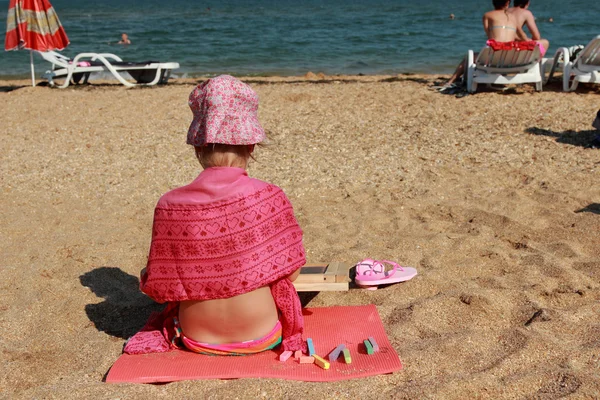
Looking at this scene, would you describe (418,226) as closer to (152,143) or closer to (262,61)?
(152,143)

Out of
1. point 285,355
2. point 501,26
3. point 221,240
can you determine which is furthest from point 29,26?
point 285,355

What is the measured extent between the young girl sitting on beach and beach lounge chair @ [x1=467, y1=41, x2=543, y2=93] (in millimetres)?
6293

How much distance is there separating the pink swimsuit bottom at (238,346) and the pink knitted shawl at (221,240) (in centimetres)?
21

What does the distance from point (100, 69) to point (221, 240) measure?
8.59 metres

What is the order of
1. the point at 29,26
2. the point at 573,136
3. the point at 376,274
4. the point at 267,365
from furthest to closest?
the point at 29,26 < the point at 573,136 < the point at 376,274 < the point at 267,365

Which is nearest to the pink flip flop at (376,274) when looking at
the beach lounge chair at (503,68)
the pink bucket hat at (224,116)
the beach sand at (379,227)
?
the beach sand at (379,227)

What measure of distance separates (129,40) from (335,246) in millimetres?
19866

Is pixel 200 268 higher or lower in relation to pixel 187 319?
higher

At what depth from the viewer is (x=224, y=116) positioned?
268 cm

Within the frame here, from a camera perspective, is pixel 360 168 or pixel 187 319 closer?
pixel 187 319

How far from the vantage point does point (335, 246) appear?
425 cm

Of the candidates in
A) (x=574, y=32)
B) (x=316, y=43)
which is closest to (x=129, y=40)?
(x=316, y=43)

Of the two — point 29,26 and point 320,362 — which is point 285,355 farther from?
point 29,26

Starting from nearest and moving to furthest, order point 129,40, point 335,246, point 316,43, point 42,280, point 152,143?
1. point 42,280
2. point 335,246
3. point 152,143
4. point 316,43
5. point 129,40
